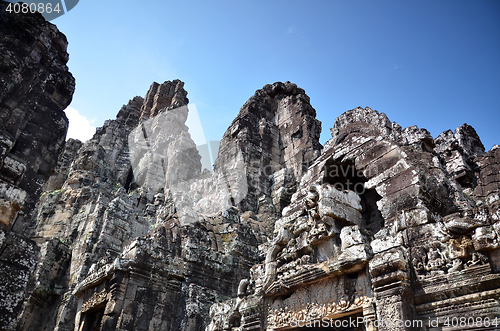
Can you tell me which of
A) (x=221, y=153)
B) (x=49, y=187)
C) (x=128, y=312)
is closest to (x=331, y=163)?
(x=128, y=312)

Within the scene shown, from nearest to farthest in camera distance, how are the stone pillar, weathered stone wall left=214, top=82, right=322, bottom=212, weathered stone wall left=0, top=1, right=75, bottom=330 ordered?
the stone pillar < weathered stone wall left=0, top=1, right=75, bottom=330 < weathered stone wall left=214, top=82, right=322, bottom=212

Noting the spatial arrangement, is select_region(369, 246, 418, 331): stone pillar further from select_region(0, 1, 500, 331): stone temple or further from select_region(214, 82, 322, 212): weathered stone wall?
select_region(214, 82, 322, 212): weathered stone wall

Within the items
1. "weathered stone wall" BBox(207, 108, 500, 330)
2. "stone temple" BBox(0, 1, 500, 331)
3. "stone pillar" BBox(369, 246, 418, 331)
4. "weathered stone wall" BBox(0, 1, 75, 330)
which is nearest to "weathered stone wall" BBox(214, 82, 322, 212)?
"stone temple" BBox(0, 1, 500, 331)

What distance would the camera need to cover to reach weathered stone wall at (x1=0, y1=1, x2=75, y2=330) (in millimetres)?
4621

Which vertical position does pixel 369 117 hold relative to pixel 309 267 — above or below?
above

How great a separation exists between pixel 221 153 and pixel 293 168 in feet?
12.9

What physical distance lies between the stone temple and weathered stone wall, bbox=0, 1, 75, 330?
21mm

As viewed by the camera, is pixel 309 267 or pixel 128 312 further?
pixel 128 312

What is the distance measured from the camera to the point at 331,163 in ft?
24.9

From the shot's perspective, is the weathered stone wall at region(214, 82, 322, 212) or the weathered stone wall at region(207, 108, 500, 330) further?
the weathered stone wall at region(214, 82, 322, 212)

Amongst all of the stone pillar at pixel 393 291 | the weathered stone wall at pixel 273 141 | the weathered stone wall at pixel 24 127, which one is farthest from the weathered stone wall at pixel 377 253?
the weathered stone wall at pixel 273 141

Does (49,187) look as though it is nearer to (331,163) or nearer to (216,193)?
(216,193)

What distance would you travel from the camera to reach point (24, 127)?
214 inches

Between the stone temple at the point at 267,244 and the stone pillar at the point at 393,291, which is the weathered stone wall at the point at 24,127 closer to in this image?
the stone temple at the point at 267,244
